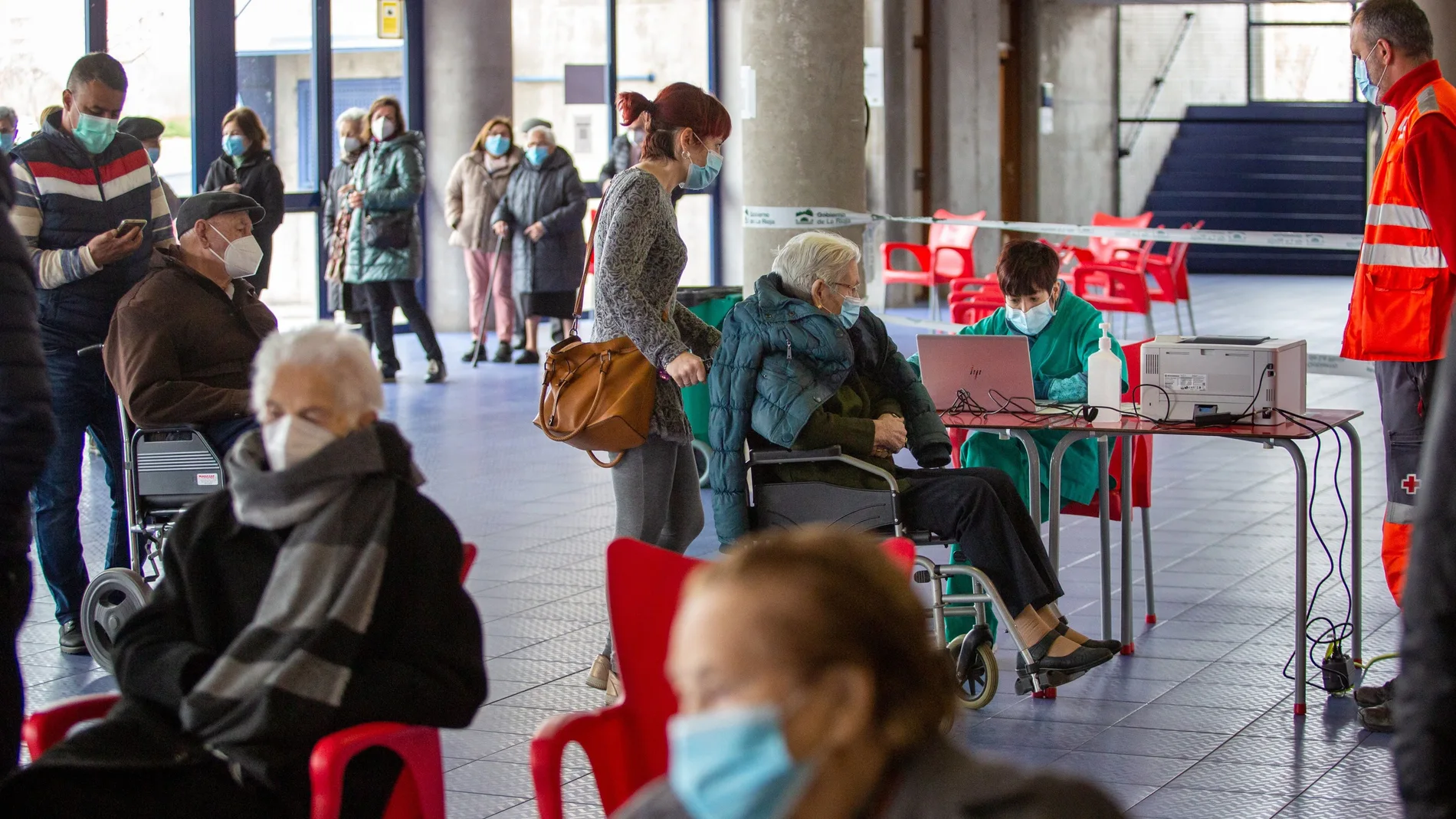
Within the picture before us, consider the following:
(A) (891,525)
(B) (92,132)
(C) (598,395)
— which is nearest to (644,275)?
(C) (598,395)

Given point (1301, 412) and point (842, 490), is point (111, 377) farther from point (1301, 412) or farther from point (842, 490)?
point (1301, 412)

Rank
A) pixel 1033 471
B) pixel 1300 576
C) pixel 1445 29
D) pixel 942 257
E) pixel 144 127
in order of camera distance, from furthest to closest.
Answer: pixel 942 257, pixel 1445 29, pixel 144 127, pixel 1033 471, pixel 1300 576

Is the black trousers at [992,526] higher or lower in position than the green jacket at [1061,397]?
lower

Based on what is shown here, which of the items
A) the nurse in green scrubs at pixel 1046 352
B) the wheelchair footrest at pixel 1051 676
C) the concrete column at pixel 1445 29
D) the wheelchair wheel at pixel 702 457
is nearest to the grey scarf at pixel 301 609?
the wheelchair footrest at pixel 1051 676

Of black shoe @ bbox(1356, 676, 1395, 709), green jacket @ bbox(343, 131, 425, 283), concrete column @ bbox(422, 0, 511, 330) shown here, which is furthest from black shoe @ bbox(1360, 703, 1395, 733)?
concrete column @ bbox(422, 0, 511, 330)

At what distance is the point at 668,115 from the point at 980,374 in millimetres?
1189

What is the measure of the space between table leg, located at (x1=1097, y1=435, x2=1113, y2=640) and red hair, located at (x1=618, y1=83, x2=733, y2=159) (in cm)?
140

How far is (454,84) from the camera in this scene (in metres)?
13.4

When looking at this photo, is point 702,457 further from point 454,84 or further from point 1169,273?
point 454,84

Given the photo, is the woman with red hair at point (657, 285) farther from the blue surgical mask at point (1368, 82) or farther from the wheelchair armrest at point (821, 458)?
the blue surgical mask at point (1368, 82)

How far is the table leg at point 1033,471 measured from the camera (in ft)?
15.1

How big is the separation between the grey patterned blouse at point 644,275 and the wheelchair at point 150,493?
1.10 m

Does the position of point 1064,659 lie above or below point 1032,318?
below

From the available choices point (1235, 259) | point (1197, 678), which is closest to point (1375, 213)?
point (1197, 678)
